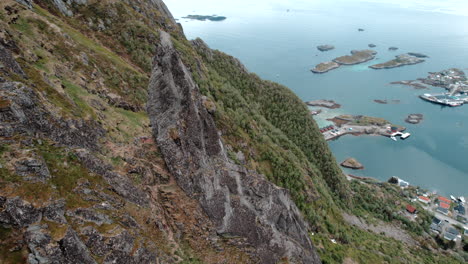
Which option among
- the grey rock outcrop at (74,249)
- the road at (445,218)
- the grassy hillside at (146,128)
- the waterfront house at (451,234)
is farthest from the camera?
the road at (445,218)

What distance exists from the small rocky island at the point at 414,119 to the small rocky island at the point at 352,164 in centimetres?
5631

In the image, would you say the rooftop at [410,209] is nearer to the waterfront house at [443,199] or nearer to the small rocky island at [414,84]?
the waterfront house at [443,199]

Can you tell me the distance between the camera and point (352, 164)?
350 feet

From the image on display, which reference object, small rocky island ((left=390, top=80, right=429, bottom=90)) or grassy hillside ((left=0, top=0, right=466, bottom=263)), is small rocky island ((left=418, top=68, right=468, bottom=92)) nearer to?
small rocky island ((left=390, top=80, right=429, bottom=90))

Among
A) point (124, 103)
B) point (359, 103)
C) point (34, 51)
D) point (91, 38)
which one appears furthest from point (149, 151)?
point (359, 103)

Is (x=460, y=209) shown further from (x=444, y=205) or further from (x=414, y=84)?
(x=414, y=84)

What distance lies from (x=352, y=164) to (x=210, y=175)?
98.9 meters

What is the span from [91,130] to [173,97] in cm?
779

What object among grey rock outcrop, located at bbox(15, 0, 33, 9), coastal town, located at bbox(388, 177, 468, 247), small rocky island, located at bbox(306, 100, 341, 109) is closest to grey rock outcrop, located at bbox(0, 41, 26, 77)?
grey rock outcrop, located at bbox(15, 0, 33, 9)

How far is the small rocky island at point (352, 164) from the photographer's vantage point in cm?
10606

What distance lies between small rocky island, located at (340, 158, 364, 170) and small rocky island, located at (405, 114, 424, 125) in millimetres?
56315

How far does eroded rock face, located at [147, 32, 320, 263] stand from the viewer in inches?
826

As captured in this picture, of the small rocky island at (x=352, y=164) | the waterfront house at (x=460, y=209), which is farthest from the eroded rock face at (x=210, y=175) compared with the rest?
the small rocky island at (x=352, y=164)

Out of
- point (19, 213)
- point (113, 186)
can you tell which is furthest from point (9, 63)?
point (19, 213)
